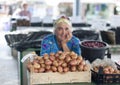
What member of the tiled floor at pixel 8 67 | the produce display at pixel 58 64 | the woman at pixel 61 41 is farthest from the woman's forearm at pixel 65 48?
the tiled floor at pixel 8 67

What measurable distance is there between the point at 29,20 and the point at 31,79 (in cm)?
548

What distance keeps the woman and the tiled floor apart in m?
0.92

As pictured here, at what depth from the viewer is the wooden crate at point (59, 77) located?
8.53ft

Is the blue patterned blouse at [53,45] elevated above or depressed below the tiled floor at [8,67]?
above

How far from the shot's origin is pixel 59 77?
2617mm

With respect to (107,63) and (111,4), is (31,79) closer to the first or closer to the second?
(107,63)

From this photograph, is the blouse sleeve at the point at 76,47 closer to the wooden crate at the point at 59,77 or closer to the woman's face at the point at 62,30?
the woman's face at the point at 62,30

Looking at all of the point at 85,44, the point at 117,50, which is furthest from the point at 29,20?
the point at 85,44

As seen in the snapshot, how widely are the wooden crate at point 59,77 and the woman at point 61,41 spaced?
0.83 meters

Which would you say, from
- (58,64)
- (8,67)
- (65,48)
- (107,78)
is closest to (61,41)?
(65,48)

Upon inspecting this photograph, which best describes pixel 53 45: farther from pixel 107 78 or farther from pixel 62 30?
pixel 107 78

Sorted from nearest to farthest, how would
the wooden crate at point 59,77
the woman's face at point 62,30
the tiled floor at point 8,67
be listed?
1. the wooden crate at point 59,77
2. the woman's face at point 62,30
3. the tiled floor at point 8,67

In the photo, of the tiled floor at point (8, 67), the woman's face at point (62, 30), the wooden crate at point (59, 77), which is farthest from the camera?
the tiled floor at point (8, 67)

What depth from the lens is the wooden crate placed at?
2600mm
